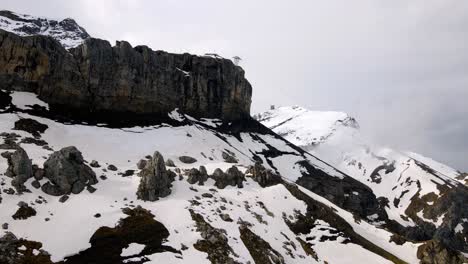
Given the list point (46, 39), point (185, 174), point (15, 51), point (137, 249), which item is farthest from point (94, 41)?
point (137, 249)

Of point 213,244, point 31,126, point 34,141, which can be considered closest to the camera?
point 213,244

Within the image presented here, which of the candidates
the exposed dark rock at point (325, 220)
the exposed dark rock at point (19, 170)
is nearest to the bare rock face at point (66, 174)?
the exposed dark rock at point (19, 170)

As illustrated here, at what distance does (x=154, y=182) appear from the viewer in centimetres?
6288

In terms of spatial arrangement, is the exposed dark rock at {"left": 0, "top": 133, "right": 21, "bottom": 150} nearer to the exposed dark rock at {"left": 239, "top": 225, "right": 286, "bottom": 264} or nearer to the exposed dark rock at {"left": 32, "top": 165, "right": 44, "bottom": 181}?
the exposed dark rock at {"left": 32, "top": 165, "right": 44, "bottom": 181}

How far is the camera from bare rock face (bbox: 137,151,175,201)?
61.9m

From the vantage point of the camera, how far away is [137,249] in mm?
48031

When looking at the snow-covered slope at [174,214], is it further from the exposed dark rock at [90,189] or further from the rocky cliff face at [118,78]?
the rocky cliff face at [118,78]

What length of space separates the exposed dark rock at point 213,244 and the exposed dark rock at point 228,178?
726 inches

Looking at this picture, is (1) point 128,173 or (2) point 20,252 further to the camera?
(1) point 128,173

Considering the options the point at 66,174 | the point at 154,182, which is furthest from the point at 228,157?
the point at 66,174

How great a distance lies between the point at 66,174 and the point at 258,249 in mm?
27448

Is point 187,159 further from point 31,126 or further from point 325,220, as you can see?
point 325,220

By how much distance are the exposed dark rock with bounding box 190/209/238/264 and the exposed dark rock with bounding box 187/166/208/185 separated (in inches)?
601

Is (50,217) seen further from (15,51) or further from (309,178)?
(309,178)
